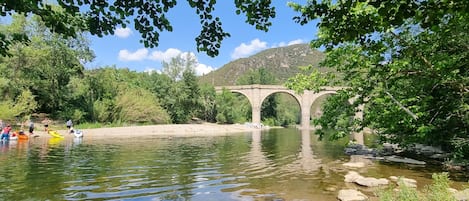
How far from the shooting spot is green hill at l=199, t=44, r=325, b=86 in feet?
534

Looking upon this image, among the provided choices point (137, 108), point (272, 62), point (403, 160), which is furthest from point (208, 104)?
point (272, 62)

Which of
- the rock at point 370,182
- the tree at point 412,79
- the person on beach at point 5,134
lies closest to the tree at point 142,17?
the tree at point 412,79

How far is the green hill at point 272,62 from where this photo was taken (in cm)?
16262

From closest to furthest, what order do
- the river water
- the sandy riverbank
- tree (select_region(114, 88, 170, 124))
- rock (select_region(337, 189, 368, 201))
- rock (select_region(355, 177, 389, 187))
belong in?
1. rock (select_region(337, 189, 368, 201))
2. the river water
3. rock (select_region(355, 177, 389, 187))
4. the sandy riverbank
5. tree (select_region(114, 88, 170, 124))

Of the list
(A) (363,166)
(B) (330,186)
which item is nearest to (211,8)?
(B) (330,186)

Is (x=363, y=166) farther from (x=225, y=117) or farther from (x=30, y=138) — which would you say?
(x=225, y=117)

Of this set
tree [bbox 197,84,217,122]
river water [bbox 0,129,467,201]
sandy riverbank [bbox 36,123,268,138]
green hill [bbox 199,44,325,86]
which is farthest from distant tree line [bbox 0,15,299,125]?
green hill [bbox 199,44,325,86]

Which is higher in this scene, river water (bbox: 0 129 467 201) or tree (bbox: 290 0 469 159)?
tree (bbox: 290 0 469 159)

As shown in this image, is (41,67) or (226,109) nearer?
(41,67)

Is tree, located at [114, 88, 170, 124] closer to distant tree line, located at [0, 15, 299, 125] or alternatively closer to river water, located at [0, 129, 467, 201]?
distant tree line, located at [0, 15, 299, 125]

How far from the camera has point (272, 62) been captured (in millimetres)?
178375

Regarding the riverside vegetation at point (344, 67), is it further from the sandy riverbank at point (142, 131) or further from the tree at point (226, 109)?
the tree at point (226, 109)

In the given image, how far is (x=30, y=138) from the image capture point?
72.1ft

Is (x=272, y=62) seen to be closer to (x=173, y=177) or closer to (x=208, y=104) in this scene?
(x=208, y=104)
